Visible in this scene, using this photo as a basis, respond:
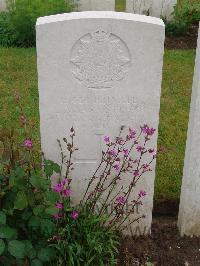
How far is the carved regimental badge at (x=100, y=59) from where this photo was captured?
303cm

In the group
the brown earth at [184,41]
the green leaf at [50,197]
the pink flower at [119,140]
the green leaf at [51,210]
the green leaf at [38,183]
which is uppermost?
the brown earth at [184,41]

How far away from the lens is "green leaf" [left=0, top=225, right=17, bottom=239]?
2.73 metres

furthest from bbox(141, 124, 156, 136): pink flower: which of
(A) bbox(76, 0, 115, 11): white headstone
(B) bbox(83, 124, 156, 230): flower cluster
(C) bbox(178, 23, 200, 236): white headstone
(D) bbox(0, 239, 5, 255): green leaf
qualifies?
(A) bbox(76, 0, 115, 11): white headstone

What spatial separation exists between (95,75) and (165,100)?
2715mm

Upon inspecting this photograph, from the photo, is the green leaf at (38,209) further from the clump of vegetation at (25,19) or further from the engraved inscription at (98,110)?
the clump of vegetation at (25,19)

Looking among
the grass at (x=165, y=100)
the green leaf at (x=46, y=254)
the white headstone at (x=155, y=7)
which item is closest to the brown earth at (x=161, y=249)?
the grass at (x=165, y=100)

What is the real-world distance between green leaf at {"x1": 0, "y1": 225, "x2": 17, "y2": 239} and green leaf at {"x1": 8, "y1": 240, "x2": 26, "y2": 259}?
0.04 m

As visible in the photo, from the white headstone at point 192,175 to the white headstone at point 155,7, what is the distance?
5.19 meters

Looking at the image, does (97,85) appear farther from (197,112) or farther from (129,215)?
(129,215)

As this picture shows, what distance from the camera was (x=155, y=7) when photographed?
8117 millimetres

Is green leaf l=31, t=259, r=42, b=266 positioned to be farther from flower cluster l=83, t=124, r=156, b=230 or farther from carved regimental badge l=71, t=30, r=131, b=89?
carved regimental badge l=71, t=30, r=131, b=89

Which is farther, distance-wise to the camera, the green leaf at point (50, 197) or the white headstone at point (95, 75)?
the white headstone at point (95, 75)

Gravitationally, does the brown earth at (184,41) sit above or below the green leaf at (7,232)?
above

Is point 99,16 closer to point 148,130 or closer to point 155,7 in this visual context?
point 148,130
